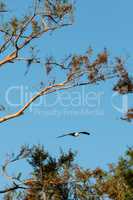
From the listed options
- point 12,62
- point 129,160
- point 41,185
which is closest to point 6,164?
point 41,185

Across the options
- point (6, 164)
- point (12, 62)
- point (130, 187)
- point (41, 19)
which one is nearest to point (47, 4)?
point (41, 19)

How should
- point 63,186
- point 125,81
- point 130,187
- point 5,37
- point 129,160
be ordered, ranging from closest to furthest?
1. point 5,37
2. point 125,81
3. point 63,186
4. point 130,187
5. point 129,160

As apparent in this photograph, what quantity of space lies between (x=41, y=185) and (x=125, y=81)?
455cm

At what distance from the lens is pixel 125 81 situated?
2425 cm

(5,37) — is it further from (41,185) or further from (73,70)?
(41,185)

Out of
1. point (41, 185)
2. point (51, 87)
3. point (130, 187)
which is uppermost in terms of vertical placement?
point (51, 87)

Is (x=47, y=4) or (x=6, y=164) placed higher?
(x=47, y=4)

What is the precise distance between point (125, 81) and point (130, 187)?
1159 cm

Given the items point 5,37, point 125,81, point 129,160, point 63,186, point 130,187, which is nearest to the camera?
point 5,37

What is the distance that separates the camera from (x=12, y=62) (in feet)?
75.2

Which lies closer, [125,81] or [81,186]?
[125,81]

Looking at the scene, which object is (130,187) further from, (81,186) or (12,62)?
(12,62)

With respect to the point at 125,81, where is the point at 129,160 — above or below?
below

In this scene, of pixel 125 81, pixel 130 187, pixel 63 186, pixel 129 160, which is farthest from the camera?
pixel 129 160
